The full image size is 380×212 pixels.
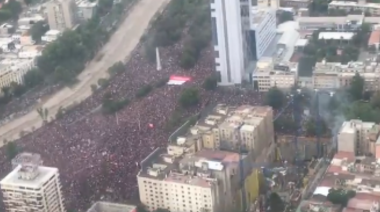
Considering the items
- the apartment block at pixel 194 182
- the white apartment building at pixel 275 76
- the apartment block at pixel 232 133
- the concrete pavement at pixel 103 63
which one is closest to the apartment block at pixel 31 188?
the apartment block at pixel 194 182

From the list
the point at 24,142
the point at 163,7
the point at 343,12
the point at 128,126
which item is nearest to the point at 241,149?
the point at 128,126

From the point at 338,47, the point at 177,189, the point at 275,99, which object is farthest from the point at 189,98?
the point at 338,47

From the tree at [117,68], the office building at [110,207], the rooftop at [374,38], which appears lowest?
the office building at [110,207]

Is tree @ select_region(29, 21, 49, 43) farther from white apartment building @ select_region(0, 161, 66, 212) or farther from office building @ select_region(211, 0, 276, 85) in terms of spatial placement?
white apartment building @ select_region(0, 161, 66, 212)

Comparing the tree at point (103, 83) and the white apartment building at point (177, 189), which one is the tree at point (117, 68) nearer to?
the tree at point (103, 83)

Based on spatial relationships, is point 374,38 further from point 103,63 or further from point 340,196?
point 340,196

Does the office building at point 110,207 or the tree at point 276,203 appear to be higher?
the office building at point 110,207

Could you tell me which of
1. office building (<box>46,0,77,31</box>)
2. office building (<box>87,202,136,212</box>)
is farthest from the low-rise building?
office building (<box>87,202,136,212</box>)
